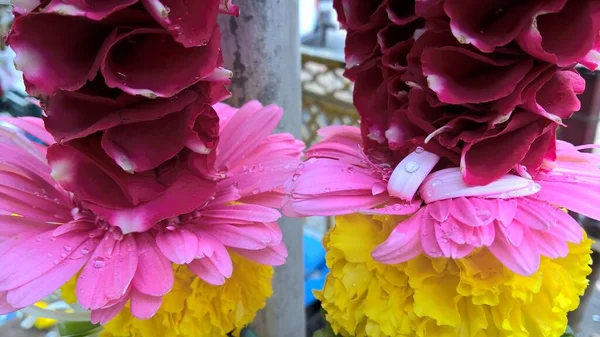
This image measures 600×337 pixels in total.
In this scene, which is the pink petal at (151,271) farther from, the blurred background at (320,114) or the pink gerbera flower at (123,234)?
the blurred background at (320,114)

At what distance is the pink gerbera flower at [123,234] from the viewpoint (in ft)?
1.00

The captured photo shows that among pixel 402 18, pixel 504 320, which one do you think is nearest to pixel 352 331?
pixel 504 320

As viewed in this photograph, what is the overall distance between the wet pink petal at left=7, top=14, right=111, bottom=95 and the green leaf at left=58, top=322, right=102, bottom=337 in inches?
8.2

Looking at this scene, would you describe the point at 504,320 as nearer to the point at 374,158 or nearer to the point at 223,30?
the point at 374,158

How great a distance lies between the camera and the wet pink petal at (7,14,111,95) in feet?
0.94

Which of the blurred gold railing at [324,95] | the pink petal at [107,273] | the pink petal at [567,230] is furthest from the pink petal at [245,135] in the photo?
the blurred gold railing at [324,95]

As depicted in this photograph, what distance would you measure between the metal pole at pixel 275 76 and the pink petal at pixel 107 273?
0.64ft

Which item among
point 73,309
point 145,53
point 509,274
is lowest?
point 73,309

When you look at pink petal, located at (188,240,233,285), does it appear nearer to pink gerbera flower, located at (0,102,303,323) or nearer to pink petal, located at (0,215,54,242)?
pink gerbera flower, located at (0,102,303,323)

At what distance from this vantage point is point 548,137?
1.10 ft

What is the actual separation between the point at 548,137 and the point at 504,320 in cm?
12

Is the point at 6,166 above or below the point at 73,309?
above

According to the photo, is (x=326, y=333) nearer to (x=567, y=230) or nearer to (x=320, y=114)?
(x=567, y=230)

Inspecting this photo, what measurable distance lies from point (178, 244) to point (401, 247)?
0.14 metres
